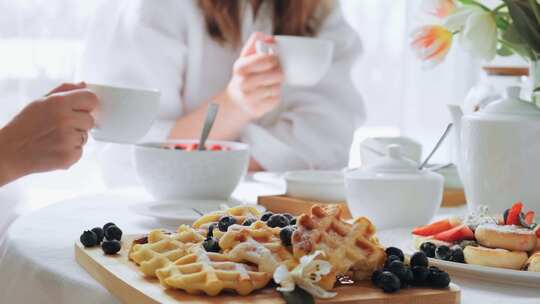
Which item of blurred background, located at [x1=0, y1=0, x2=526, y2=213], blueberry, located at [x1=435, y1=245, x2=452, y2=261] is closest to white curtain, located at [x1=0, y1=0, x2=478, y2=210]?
blurred background, located at [x1=0, y1=0, x2=526, y2=213]

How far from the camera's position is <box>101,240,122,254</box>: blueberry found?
0.97 meters

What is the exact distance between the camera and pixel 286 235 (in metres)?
0.87

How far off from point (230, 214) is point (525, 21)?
58 cm

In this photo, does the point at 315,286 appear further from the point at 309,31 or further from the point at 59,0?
the point at 59,0

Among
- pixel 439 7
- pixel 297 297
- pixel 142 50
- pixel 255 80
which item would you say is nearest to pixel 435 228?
pixel 297 297

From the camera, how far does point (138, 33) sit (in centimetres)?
228

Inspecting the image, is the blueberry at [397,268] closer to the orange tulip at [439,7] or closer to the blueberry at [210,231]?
the blueberry at [210,231]

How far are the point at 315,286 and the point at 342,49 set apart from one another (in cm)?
184

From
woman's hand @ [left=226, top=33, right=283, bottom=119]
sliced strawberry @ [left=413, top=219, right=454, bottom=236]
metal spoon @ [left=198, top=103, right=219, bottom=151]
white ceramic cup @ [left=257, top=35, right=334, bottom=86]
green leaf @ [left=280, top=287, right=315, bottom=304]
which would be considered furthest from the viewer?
woman's hand @ [left=226, top=33, right=283, bottom=119]

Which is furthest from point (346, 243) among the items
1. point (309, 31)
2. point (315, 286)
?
point (309, 31)

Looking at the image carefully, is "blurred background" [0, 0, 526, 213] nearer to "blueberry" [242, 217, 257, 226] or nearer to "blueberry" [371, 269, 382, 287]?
"blueberry" [242, 217, 257, 226]

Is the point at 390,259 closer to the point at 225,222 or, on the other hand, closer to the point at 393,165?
the point at 225,222

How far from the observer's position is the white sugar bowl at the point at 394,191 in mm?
1229

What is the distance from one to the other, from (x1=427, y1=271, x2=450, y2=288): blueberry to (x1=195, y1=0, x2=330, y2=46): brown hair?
5.28 feet
